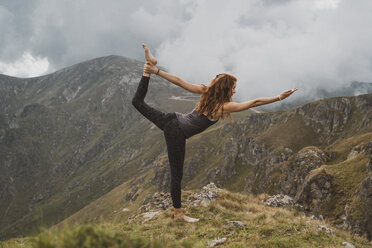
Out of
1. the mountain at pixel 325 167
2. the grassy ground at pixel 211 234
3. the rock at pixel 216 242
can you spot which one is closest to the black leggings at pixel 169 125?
the grassy ground at pixel 211 234

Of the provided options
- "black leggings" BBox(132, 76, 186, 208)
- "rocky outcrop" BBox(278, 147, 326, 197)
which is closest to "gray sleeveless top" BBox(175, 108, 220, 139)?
"black leggings" BBox(132, 76, 186, 208)

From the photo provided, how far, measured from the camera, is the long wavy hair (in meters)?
7.38

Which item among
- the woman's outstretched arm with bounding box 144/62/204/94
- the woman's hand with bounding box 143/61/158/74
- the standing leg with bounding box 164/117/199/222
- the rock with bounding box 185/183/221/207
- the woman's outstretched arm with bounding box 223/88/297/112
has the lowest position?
the rock with bounding box 185/183/221/207

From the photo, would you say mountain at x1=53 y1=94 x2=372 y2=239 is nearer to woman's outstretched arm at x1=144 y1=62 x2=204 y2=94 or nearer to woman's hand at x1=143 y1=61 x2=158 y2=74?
woman's outstretched arm at x1=144 y1=62 x2=204 y2=94

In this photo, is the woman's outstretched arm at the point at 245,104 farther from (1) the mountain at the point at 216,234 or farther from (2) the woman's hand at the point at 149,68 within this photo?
(1) the mountain at the point at 216,234

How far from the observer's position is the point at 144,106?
7.80 m

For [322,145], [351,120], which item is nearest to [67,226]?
[322,145]

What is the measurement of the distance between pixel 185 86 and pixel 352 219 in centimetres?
3716

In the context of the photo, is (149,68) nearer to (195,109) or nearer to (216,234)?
(195,109)

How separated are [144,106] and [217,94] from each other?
2.28m

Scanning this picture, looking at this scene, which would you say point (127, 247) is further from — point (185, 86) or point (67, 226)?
point (185, 86)

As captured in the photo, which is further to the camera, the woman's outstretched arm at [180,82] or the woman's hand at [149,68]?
the woman's hand at [149,68]

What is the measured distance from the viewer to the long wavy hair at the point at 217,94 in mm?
7377

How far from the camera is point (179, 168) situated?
→ 323 inches
